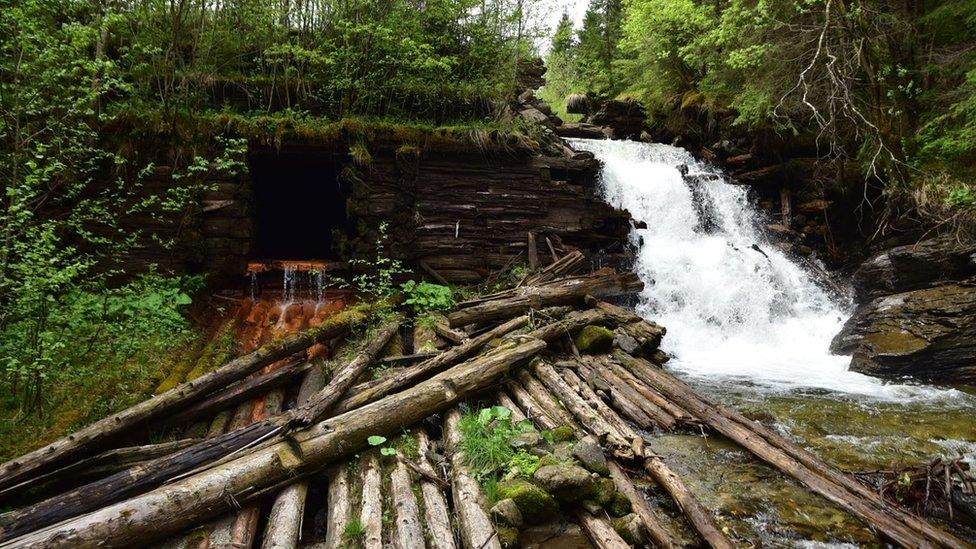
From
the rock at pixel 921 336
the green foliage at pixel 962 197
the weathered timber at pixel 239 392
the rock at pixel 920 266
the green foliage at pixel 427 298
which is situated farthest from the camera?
the green foliage at pixel 962 197

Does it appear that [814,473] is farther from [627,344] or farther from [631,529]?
[627,344]

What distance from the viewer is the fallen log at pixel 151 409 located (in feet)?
13.0

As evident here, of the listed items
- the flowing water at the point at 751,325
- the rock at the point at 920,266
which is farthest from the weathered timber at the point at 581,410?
the rock at the point at 920,266

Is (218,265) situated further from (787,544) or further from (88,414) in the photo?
(787,544)

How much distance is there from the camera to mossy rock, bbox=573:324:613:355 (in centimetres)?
772

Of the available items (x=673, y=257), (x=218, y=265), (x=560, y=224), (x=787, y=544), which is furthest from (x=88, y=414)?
(x=673, y=257)

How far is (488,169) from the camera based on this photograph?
11.2 metres

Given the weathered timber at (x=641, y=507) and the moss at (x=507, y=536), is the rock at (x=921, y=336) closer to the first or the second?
the weathered timber at (x=641, y=507)

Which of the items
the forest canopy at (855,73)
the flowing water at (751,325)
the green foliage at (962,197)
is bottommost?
the flowing water at (751,325)

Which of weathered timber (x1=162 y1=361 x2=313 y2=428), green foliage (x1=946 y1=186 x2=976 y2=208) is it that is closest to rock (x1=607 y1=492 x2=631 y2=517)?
weathered timber (x1=162 y1=361 x2=313 y2=428)

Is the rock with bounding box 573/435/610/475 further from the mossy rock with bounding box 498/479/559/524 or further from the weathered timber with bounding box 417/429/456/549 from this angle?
the weathered timber with bounding box 417/429/456/549

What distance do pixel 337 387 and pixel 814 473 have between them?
517 cm

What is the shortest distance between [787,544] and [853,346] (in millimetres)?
7436

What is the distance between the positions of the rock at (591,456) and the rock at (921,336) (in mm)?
7542
